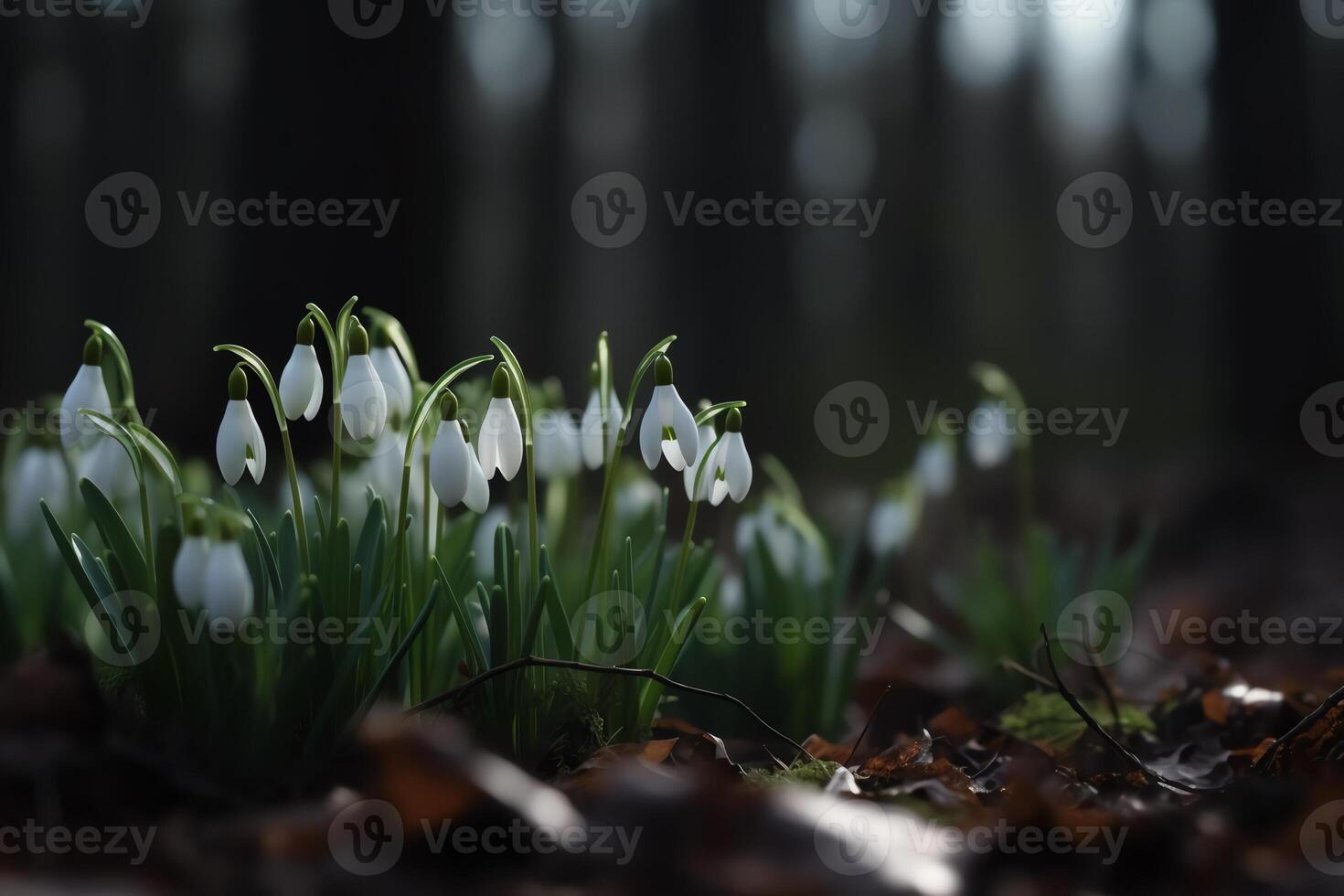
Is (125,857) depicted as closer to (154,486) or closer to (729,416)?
(729,416)

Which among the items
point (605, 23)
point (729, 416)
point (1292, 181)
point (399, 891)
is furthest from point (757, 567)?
point (1292, 181)
